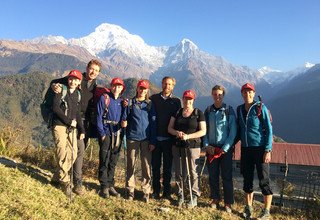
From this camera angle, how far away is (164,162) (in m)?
7.86

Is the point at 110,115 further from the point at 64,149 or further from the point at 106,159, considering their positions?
the point at 64,149

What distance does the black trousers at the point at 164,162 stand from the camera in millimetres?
7809

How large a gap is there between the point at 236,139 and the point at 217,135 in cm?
45

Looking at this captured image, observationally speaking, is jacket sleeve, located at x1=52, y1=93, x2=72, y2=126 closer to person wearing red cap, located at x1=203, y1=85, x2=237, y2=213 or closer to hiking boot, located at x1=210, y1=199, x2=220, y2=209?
person wearing red cap, located at x1=203, y1=85, x2=237, y2=213

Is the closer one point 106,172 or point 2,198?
point 2,198

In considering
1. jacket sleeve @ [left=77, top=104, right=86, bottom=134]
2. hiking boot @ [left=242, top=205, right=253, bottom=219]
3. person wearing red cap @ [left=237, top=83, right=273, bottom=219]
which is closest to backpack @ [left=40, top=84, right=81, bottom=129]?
jacket sleeve @ [left=77, top=104, right=86, bottom=134]

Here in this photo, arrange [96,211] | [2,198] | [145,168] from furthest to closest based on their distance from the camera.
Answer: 1. [145,168]
2. [96,211]
3. [2,198]

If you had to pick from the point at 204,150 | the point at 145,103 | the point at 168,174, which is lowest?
the point at 168,174

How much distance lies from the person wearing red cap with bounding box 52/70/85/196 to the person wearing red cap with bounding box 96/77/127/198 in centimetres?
47

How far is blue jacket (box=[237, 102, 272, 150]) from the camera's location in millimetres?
6953

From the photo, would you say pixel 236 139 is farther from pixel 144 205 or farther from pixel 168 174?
pixel 144 205

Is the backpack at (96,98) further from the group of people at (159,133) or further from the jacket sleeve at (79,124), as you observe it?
the jacket sleeve at (79,124)

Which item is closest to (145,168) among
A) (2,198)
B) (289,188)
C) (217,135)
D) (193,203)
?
(193,203)

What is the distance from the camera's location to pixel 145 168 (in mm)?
7734
